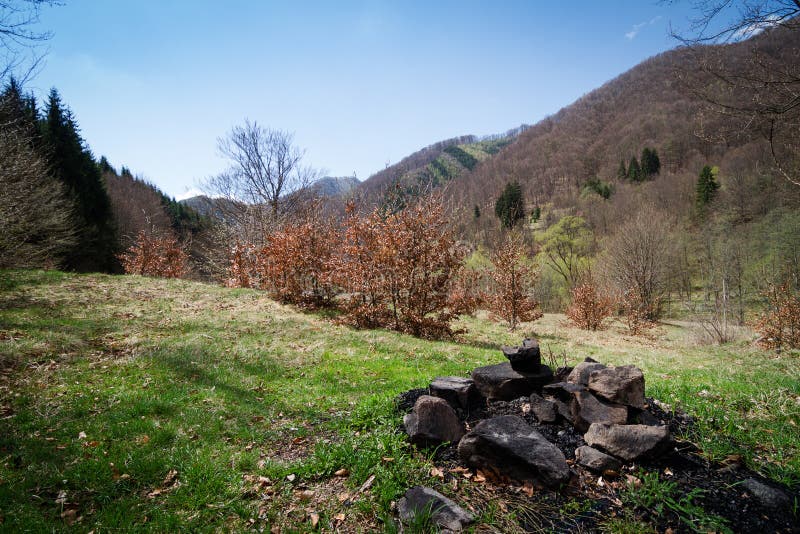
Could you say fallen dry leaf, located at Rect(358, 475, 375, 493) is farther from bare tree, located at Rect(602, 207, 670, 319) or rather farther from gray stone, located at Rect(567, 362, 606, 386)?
bare tree, located at Rect(602, 207, 670, 319)

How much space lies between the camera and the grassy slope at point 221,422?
3189 millimetres

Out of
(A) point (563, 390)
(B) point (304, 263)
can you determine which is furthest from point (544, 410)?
(B) point (304, 263)

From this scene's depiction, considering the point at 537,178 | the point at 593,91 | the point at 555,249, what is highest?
the point at 593,91

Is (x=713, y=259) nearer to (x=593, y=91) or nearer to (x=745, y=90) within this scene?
(x=745, y=90)

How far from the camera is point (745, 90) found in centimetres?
608

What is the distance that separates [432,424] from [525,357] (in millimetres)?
1765

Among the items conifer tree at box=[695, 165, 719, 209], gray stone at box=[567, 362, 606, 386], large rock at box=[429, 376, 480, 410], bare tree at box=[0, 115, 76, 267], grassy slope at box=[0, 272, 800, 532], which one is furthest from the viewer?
conifer tree at box=[695, 165, 719, 209]

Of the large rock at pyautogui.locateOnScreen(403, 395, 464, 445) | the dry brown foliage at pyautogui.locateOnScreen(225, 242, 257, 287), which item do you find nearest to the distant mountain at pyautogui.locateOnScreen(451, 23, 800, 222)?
the dry brown foliage at pyautogui.locateOnScreen(225, 242, 257, 287)

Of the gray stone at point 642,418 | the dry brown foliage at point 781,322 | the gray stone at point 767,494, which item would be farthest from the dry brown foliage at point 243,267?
the dry brown foliage at point 781,322

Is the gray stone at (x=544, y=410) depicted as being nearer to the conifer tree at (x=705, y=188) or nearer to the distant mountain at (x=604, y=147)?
the distant mountain at (x=604, y=147)

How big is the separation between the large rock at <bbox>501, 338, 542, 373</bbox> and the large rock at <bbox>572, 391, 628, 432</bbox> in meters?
0.85

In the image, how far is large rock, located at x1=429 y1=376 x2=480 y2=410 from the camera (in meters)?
4.55

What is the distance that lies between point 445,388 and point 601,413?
1.84m

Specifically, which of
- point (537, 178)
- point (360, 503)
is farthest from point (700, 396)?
point (537, 178)
